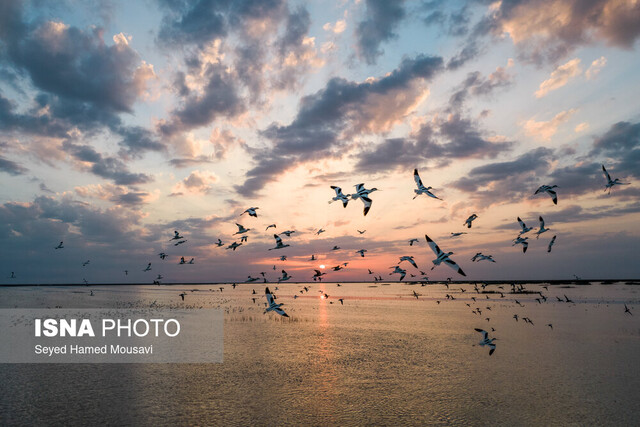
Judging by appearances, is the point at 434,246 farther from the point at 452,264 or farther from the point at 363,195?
the point at 363,195

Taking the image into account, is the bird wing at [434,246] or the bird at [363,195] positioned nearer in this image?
the bird wing at [434,246]

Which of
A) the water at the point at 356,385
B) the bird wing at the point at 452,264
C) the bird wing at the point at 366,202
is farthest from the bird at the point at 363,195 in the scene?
the water at the point at 356,385

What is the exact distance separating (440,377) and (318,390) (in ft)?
27.7

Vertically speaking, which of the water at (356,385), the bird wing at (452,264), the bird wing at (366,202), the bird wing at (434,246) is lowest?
the water at (356,385)

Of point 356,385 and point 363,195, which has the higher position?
point 363,195

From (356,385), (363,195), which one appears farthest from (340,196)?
(356,385)

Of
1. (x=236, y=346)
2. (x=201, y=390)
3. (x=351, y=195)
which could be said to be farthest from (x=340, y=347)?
(x=351, y=195)

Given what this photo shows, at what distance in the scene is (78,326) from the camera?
1795 inches

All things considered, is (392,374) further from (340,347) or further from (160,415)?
(160,415)

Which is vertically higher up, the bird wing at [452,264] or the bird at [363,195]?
the bird at [363,195]

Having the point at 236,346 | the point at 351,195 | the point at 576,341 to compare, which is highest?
the point at 351,195

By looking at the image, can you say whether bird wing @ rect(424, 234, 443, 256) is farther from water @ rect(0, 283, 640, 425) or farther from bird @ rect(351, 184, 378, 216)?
water @ rect(0, 283, 640, 425)

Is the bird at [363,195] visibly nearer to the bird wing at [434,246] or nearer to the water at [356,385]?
the bird wing at [434,246]

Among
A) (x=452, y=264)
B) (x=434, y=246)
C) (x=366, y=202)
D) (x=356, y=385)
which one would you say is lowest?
(x=356, y=385)
